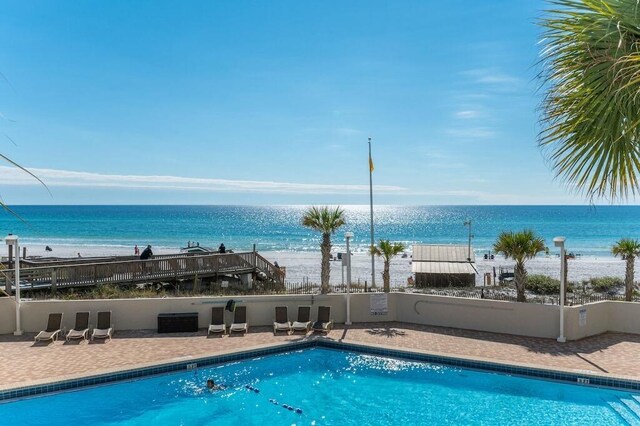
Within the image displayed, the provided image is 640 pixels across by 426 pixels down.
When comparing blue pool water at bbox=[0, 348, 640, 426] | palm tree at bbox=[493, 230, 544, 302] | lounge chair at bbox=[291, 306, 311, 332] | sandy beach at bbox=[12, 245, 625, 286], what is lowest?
sandy beach at bbox=[12, 245, 625, 286]

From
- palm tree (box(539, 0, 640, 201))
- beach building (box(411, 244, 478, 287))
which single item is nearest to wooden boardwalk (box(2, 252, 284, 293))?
beach building (box(411, 244, 478, 287))

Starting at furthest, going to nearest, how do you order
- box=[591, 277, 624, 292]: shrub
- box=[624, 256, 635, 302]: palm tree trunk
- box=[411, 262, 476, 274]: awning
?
box=[591, 277, 624, 292]: shrub, box=[411, 262, 476, 274]: awning, box=[624, 256, 635, 302]: palm tree trunk

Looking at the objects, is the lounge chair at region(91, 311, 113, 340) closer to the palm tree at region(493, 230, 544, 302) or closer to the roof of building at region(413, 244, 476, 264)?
the palm tree at region(493, 230, 544, 302)

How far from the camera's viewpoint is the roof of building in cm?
2488

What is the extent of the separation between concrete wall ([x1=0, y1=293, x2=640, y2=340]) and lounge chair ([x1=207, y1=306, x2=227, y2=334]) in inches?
13.7

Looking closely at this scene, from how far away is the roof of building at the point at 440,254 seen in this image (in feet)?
81.6

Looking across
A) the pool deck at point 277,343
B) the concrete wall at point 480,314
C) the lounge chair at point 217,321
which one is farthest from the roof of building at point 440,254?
the lounge chair at point 217,321

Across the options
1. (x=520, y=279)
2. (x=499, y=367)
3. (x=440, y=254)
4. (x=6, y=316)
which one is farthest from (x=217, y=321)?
(x=440, y=254)

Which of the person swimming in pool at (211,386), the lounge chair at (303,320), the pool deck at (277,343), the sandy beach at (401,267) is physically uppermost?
the lounge chair at (303,320)

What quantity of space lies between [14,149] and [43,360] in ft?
34.7

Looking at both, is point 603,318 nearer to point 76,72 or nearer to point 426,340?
point 426,340

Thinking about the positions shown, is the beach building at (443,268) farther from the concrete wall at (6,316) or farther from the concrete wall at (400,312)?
the concrete wall at (6,316)

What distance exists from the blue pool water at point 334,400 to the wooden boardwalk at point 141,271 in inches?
265

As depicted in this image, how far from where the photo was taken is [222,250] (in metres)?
21.8
